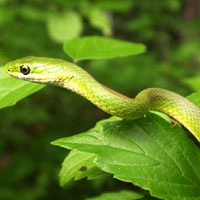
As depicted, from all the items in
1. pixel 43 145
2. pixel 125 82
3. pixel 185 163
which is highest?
pixel 185 163

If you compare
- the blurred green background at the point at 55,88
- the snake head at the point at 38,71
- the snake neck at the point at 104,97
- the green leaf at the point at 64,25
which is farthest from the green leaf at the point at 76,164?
the green leaf at the point at 64,25

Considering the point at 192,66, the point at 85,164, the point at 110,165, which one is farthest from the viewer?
the point at 192,66

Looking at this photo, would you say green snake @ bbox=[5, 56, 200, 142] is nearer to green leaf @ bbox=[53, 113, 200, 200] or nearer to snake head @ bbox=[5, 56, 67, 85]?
snake head @ bbox=[5, 56, 67, 85]

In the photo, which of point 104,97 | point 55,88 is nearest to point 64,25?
point 55,88

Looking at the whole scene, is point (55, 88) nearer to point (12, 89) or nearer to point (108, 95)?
point (12, 89)

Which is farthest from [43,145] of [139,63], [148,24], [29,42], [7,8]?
[148,24]

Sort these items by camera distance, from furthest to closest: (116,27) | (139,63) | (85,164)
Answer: (116,27)
(139,63)
(85,164)

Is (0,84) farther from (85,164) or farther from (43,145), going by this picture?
(43,145)
